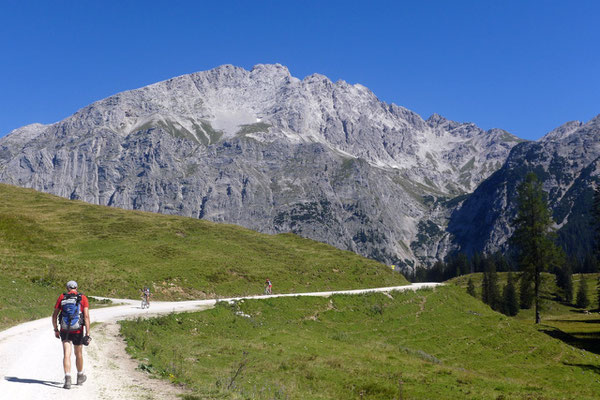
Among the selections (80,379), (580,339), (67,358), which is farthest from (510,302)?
(67,358)

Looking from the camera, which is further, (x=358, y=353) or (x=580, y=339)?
(x=580, y=339)

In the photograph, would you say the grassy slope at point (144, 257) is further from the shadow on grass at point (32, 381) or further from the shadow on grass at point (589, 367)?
the shadow on grass at point (589, 367)

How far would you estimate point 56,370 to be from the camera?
15.5 m

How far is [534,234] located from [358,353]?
167 ft

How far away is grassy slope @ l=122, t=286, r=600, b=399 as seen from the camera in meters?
20.1

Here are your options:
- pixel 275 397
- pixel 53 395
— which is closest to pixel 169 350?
pixel 275 397

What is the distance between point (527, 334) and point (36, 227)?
6838 cm

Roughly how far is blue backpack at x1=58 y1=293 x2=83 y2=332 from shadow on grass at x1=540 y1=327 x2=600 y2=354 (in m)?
60.8

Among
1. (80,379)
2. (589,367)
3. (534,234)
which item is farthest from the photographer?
(534,234)

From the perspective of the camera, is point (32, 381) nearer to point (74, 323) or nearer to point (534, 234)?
point (74, 323)

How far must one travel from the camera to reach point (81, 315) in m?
14.3

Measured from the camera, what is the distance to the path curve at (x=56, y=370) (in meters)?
12.8

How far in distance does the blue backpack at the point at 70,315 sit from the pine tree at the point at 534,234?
218ft

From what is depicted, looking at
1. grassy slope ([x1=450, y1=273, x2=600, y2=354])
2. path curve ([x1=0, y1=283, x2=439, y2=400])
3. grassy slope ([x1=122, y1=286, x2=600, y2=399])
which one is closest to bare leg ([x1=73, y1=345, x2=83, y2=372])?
path curve ([x1=0, y1=283, x2=439, y2=400])
